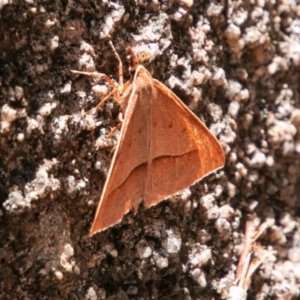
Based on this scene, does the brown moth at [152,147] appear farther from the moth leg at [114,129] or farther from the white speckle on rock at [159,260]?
the white speckle on rock at [159,260]

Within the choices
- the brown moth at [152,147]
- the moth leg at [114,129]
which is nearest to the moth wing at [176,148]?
the brown moth at [152,147]

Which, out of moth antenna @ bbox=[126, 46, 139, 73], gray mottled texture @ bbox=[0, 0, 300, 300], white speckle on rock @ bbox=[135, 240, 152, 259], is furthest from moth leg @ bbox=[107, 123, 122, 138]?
white speckle on rock @ bbox=[135, 240, 152, 259]

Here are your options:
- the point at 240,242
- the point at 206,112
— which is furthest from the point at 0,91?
the point at 240,242

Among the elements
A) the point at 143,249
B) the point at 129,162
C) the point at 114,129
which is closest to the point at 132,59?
the point at 114,129

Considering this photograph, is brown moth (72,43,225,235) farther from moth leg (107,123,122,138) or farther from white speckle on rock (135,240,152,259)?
white speckle on rock (135,240,152,259)

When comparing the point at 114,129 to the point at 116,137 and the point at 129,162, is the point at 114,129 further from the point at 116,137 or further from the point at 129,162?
the point at 129,162

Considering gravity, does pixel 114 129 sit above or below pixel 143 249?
above

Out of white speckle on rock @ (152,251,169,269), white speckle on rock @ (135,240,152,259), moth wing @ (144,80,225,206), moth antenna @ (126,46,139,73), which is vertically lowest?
white speckle on rock @ (152,251,169,269)

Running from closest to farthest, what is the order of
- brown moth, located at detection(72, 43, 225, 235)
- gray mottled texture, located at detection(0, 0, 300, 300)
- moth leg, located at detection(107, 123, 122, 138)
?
gray mottled texture, located at detection(0, 0, 300, 300), brown moth, located at detection(72, 43, 225, 235), moth leg, located at detection(107, 123, 122, 138)

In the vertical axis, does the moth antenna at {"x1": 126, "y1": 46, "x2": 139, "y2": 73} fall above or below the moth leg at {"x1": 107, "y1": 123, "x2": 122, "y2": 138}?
above
